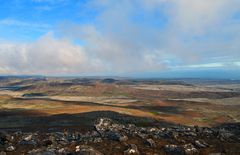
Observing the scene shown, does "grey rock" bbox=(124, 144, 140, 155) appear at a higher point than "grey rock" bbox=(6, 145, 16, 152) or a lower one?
higher

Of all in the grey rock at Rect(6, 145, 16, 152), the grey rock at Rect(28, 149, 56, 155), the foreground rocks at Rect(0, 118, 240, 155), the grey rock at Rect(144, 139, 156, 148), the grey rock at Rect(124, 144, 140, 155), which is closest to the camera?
the grey rock at Rect(28, 149, 56, 155)

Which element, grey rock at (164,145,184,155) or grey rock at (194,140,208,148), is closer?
grey rock at (164,145,184,155)

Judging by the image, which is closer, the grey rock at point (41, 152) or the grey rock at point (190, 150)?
the grey rock at point (41, 152)

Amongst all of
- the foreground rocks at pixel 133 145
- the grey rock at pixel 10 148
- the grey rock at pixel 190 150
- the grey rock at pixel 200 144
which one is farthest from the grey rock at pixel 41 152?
the grey rock at pixel 200 144

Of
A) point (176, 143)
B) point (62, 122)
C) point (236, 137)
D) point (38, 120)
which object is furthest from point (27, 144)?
point (38, 120)

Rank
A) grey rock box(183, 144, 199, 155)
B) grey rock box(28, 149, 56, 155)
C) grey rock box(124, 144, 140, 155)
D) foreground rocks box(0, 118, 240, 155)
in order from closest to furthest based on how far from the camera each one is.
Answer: grey rock box(28, 149, 56, 155)
grey rock box(124, 144, 140, 155)
grey rock box(183, 144, 199, 155)
foreground rocks box(0, 118, 240, 155)

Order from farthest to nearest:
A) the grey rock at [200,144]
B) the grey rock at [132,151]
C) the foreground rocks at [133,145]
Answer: the grey rock at [200,144] < the foreground rocks at [133,145] < the grey rock at [132,151]

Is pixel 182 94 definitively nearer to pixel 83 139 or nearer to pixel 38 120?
pixel 38 120

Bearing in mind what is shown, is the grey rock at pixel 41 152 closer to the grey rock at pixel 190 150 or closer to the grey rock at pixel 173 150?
the grey rock at pixel 173 150

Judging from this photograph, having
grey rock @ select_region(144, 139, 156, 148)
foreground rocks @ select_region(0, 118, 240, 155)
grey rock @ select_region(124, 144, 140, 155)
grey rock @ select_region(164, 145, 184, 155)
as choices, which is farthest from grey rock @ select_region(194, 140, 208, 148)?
grey rock @ select_region(124, 144, 140, 155)

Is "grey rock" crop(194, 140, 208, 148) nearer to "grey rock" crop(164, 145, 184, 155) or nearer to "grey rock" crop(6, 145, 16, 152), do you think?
"grey rock" crop(164, 145, 184, 155)

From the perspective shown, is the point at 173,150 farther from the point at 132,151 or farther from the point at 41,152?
the point at 41,152

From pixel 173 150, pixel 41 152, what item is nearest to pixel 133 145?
pixel 173 150
